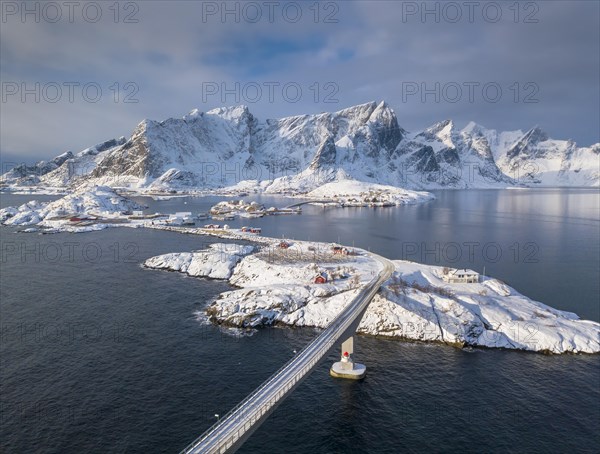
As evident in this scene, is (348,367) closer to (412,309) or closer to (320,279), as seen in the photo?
(412,309)

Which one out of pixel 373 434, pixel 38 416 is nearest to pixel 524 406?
pixel 373 434

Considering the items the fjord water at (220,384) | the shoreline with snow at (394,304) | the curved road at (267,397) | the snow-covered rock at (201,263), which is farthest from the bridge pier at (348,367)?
the snow-covered rock at (201,263)

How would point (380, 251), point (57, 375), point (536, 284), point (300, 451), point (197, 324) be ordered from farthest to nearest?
point (380, 251) < point (536, 284) < point (197, 324) < point (57, 375) < point (300, 451)

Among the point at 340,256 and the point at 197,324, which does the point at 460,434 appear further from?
the point at 340,256

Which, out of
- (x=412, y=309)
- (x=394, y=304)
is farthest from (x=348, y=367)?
(x=412, y=309)

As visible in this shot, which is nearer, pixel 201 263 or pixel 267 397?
pixel 267 397

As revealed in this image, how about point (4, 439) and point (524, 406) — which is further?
point (524, 406)

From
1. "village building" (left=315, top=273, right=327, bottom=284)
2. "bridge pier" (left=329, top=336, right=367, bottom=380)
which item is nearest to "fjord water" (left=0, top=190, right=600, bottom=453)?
"bridge pier" (left=329, top=336, right=367, bottom=380)
